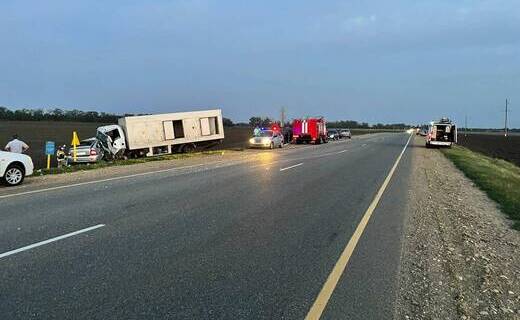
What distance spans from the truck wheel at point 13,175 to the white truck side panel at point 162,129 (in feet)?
60.5

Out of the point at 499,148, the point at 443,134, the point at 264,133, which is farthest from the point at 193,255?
the point at 499,148

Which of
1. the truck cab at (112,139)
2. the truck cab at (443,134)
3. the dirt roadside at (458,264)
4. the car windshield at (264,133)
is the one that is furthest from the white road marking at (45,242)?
the truck cab at (443,134)

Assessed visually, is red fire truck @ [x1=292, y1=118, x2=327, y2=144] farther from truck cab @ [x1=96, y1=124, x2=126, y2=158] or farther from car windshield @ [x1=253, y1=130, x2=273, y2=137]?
truck cab @ [x1=96, y1=124, x2=126, y2=158]

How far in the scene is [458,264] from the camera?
6.81 meters

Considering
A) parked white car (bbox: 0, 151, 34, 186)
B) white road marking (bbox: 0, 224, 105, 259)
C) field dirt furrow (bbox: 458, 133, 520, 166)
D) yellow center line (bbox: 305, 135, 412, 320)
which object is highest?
parked white car (bbox: 0, 151, 34, 186)

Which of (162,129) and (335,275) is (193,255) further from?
(162,129)

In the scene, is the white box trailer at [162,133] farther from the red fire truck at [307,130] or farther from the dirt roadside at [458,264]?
the dirt roadside at [458,264]

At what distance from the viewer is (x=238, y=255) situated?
22.0ft

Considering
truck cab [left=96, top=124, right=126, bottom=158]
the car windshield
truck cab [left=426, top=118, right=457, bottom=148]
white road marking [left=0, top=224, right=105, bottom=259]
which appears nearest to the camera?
white road marking [left=0, top=224, right=105, bottom=259]

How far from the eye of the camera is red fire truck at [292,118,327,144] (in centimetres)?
5372

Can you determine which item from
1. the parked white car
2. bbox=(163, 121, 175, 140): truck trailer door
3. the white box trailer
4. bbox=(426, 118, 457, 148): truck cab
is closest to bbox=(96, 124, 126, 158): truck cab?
the white box trailer

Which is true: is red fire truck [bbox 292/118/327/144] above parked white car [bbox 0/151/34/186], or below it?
below

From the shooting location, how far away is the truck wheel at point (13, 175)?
51.2 feet

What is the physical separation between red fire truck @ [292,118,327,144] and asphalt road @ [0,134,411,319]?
41304 mm
